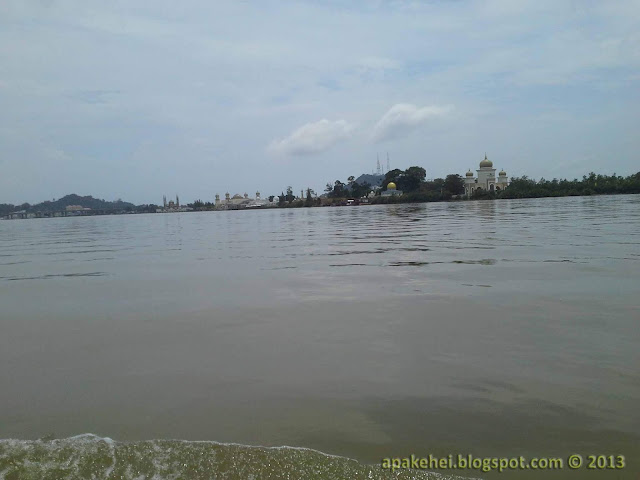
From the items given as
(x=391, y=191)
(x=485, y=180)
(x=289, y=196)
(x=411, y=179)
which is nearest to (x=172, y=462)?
(x=485, y=180)

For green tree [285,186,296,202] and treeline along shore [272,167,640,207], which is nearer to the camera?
treeline along shore [272,167,640,207]

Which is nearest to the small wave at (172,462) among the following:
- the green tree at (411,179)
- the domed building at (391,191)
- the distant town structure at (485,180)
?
the distant town structure at (485,180)

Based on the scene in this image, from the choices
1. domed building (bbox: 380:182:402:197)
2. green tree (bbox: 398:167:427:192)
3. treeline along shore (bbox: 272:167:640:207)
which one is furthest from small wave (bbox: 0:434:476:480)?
green tree (bbox: 398:167:427:192)

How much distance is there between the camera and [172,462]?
9.26 feet

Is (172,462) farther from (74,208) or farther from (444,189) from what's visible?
(74,208)

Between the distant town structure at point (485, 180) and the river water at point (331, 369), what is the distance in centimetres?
9887

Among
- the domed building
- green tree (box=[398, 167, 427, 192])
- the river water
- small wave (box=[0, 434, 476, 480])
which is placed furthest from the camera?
green tree (box=[398, 167, 427, 192])

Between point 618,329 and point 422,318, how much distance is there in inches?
77.4

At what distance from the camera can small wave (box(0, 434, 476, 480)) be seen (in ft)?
8.82

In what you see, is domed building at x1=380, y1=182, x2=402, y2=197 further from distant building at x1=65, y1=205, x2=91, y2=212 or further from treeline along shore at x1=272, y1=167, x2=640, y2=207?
distant building at x1=65, y1=205, x2=91, y2=212

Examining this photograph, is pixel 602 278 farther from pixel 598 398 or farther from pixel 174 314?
pixel 174 314

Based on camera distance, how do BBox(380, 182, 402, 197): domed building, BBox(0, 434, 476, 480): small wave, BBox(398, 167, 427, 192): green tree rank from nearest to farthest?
BBox(0, 434, 476, 480): small wave → BBox(380, 182, 402, 197): domed building → BBox(398, 167, 427, 192): green tree

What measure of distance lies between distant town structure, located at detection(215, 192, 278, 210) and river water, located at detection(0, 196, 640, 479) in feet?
522

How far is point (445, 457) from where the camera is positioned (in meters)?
2.80
